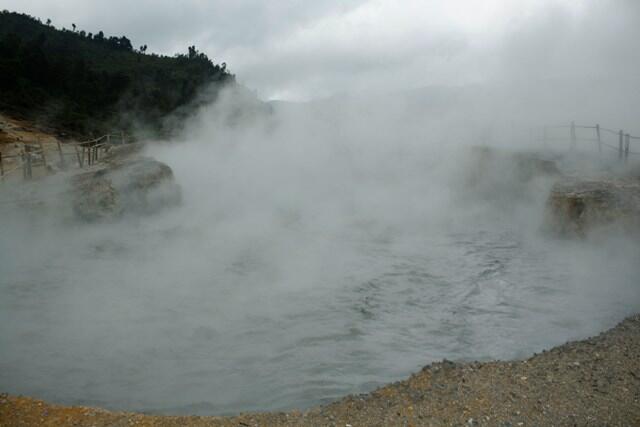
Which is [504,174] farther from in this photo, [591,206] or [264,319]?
[264,319]

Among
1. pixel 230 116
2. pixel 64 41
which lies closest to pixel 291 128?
pixel 230 116

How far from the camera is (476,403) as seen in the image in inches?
126

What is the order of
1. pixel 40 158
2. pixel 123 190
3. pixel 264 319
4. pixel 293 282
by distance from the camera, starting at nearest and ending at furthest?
A: pixel 264 319
pixel 293 282
pixel 123 190
pixel 40 158

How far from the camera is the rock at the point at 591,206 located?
8195 millimetres

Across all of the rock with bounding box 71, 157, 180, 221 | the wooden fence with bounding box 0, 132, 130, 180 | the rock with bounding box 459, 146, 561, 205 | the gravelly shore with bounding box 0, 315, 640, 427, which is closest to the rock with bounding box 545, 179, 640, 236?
the rock with bounding box 459, 146, 561, 205

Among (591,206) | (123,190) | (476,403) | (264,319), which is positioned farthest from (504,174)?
(476,403)

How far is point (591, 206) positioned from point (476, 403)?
6.63 meters

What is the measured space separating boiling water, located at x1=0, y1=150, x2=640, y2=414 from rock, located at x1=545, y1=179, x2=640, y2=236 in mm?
325

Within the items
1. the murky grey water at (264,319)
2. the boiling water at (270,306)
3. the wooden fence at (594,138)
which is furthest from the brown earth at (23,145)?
the wooden fence at (594,138)

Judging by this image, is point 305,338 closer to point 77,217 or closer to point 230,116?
point 77,217

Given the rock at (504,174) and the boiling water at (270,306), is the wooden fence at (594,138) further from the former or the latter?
the boiling water at (270,306)

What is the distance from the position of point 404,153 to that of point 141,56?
34940 mm

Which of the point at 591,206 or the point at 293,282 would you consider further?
the point at 591,206

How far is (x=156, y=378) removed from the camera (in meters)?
4.59
